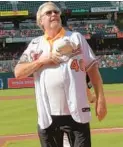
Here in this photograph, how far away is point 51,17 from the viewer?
12.9 ft

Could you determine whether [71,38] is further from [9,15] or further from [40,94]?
[9,15]

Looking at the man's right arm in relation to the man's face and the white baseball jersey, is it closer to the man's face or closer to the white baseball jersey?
the white baseball jersey

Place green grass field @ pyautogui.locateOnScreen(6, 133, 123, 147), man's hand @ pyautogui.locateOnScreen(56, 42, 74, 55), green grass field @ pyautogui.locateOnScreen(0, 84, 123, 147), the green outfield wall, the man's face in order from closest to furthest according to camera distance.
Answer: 1. man's hand @ pyautogui.locateOnScreen(56, 42, 74, 55)
2. the man's face
3. green grass field @ pyautogui.locateOnScreen(6, 133, 123, 147)
4. green grass field @ pyautogui.locateOnScreen(0, 84, 123, 147)
5. the green outfield wall

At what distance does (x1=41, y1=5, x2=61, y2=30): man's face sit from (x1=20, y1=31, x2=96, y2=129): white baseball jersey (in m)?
0.15

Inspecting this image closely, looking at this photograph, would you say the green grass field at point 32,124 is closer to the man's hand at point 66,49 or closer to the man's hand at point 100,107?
the man's hand at point 100,107

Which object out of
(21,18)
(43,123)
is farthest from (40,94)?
(21,18)

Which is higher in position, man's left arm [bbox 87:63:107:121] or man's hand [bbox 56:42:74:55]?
man's hand [bbox 56:42:74:55]

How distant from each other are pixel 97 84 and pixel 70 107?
0.34m

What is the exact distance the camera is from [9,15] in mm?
40938

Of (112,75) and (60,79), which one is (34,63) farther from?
(112,75)

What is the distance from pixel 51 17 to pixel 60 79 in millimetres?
577

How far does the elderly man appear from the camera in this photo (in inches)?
152

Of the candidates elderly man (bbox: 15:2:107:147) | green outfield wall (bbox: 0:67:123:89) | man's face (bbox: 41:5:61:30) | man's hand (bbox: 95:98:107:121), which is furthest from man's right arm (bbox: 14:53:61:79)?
green outfield wall (bbox: 0:67:123:89)

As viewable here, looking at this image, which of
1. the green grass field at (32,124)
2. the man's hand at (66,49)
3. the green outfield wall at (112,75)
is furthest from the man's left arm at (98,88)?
the green outfield wall at (112,75)
